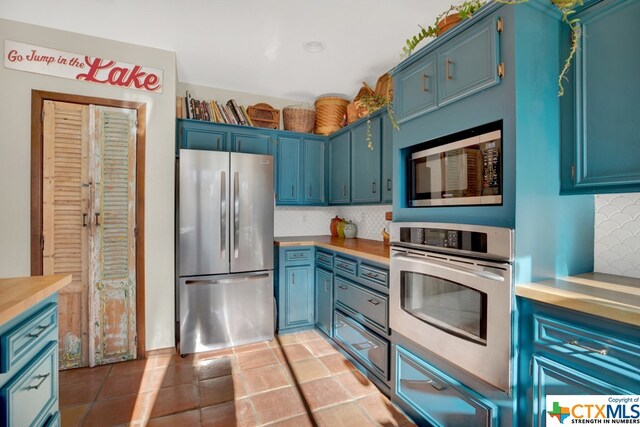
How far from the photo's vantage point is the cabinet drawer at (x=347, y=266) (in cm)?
253

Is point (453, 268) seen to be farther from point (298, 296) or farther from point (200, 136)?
point (200, 136)

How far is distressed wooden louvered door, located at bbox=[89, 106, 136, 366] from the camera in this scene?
101 inches

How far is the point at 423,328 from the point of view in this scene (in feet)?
5.68

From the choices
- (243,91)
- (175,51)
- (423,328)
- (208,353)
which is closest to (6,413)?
(423,328)

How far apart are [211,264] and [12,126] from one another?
6.03 feet

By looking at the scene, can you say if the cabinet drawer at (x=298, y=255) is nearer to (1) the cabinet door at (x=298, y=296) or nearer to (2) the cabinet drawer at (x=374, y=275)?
(1) the cabinet door at (x=298, y=296)

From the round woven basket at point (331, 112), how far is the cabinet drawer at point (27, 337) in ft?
9.94

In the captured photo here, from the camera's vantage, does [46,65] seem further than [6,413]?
Yes

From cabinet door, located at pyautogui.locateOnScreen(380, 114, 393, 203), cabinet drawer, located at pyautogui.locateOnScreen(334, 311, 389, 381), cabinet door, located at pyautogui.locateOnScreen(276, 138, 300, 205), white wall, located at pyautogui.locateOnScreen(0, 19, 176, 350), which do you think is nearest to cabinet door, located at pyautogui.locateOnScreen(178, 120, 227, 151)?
white wall, located at pyautogui.locateOnScreen(0, 19, 176, 350)

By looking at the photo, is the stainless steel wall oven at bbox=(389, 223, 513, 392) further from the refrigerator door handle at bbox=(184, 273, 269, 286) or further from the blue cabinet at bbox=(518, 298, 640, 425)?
the refrigerator door handle at bbox=(184, 273, 269, 286)

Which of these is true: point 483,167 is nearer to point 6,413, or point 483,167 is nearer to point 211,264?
point 6,413

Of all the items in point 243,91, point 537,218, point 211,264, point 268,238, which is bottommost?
point 211,264

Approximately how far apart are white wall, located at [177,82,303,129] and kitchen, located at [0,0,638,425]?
68 centimetres

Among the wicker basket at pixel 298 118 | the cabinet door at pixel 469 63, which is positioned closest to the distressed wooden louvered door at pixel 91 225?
the wicker basket at pixel 298 118
